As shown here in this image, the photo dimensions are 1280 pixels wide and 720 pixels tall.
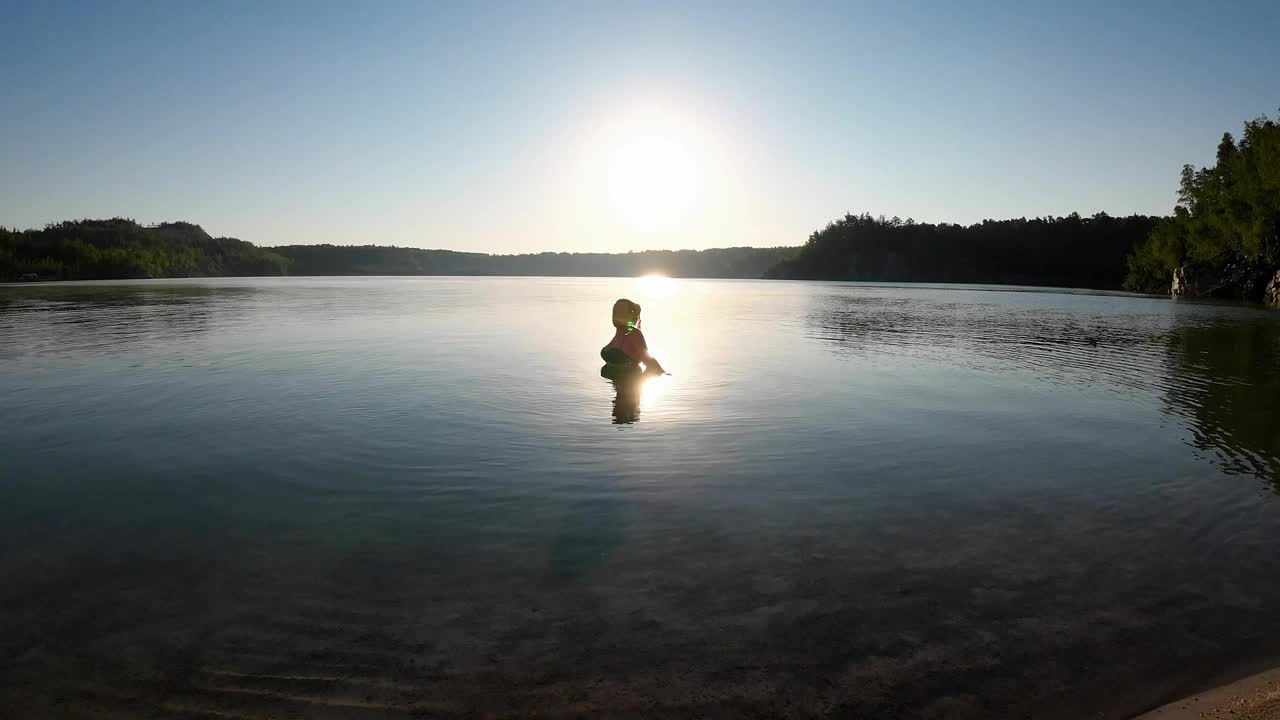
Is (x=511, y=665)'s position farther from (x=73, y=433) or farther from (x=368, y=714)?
(x=73, y=433)

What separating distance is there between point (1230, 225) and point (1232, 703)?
10110 cm

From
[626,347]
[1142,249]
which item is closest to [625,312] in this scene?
[626,347]

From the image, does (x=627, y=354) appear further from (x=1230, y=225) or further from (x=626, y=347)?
(x=1230, y=225)

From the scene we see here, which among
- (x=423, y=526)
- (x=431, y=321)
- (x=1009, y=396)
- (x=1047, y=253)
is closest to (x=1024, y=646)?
(x=423, y=526)

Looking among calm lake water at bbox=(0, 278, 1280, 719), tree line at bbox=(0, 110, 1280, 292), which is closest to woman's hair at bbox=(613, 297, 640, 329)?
calm lake water at bbox=(0, 278, 1280, 719)

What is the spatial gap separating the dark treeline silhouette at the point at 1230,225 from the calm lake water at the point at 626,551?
76296 millimetres

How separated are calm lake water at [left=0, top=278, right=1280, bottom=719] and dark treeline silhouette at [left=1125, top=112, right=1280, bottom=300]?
76.3 metres

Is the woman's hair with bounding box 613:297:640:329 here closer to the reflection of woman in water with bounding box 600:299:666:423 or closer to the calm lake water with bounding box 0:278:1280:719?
the reflection of woman in water with bounding box 600:299:666:423

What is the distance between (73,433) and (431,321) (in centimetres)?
2655

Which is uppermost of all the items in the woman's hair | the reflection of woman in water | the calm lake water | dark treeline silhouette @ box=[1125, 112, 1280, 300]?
dark treeline silhouette @ box=[1125, 112, 1280, 300]

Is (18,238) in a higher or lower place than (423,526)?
higher

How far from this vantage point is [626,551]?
6875 millimetres

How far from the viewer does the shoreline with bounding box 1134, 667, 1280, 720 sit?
163 inches

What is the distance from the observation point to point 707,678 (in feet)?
15.5
